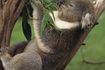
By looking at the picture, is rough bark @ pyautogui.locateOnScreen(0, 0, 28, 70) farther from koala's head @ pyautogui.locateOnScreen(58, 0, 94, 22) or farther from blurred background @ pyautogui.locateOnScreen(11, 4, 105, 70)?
blurred background @ pyautogui.locateOnScreen(11, 4, 105, 70)

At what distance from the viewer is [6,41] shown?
4520 millimetres

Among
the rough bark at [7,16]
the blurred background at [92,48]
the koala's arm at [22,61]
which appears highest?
the rough bark at [7,16]

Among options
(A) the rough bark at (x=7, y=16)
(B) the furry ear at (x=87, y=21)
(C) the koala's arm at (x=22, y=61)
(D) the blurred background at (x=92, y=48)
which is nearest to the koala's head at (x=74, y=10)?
(B) the furry ear at (x=87, y=21)

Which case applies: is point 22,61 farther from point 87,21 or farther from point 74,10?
point 74,10

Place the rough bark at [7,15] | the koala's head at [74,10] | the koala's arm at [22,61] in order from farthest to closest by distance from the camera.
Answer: the koala's head at [74,10], the koala's arm at [22,61], the rough bark at [7,15]

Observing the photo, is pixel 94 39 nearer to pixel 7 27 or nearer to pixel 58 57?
pixel 58 57

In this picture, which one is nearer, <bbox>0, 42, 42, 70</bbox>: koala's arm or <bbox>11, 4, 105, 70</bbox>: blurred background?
<bbox>0, 42, 42, 70</bbox>: koala's arm

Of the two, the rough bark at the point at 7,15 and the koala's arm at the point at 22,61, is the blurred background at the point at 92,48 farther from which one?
the rough bark at the point at 7,15

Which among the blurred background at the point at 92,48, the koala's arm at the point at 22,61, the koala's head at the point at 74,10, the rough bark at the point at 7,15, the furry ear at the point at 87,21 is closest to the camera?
the rough bark at the point at 7,15

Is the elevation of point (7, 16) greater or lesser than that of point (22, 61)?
greater

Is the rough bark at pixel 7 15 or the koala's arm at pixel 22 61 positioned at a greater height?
the rough bark at pixel 7 15

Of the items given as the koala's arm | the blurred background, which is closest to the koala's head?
the koala's arm

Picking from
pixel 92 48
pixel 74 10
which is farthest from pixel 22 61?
pixel 92 48

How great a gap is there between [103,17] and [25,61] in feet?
22.0
